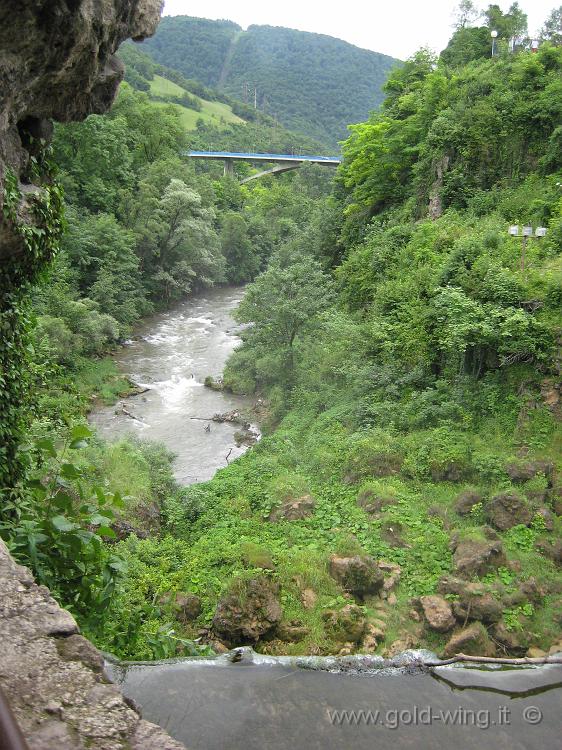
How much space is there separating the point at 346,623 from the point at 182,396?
52.8 feet

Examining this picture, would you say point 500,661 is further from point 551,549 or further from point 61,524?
point 61,524

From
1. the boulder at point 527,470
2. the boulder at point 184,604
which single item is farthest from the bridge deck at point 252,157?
the boulder at point 184,604

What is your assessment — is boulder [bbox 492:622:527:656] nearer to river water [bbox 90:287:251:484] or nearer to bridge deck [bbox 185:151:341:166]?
river water [bbox 90:287:251:484]

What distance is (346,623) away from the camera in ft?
27.1

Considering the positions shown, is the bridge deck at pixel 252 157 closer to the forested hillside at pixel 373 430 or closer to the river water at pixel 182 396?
the forested hillside at pixel 373 430

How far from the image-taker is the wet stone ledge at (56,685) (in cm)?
240

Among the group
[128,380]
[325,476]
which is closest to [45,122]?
[325,476]

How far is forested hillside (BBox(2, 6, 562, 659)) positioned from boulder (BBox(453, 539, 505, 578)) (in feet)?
0.11

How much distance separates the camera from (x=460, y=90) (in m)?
23.2

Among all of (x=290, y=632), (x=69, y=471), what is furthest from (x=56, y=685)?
(x=290, y=632)

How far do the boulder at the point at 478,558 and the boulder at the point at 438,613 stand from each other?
0.72 meters

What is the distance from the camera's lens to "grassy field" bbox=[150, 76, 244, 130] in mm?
90625

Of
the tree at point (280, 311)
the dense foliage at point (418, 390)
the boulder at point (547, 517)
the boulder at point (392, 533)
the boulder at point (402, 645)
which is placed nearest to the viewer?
the boulder at point (402, 645)

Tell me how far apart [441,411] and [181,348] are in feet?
60.1
